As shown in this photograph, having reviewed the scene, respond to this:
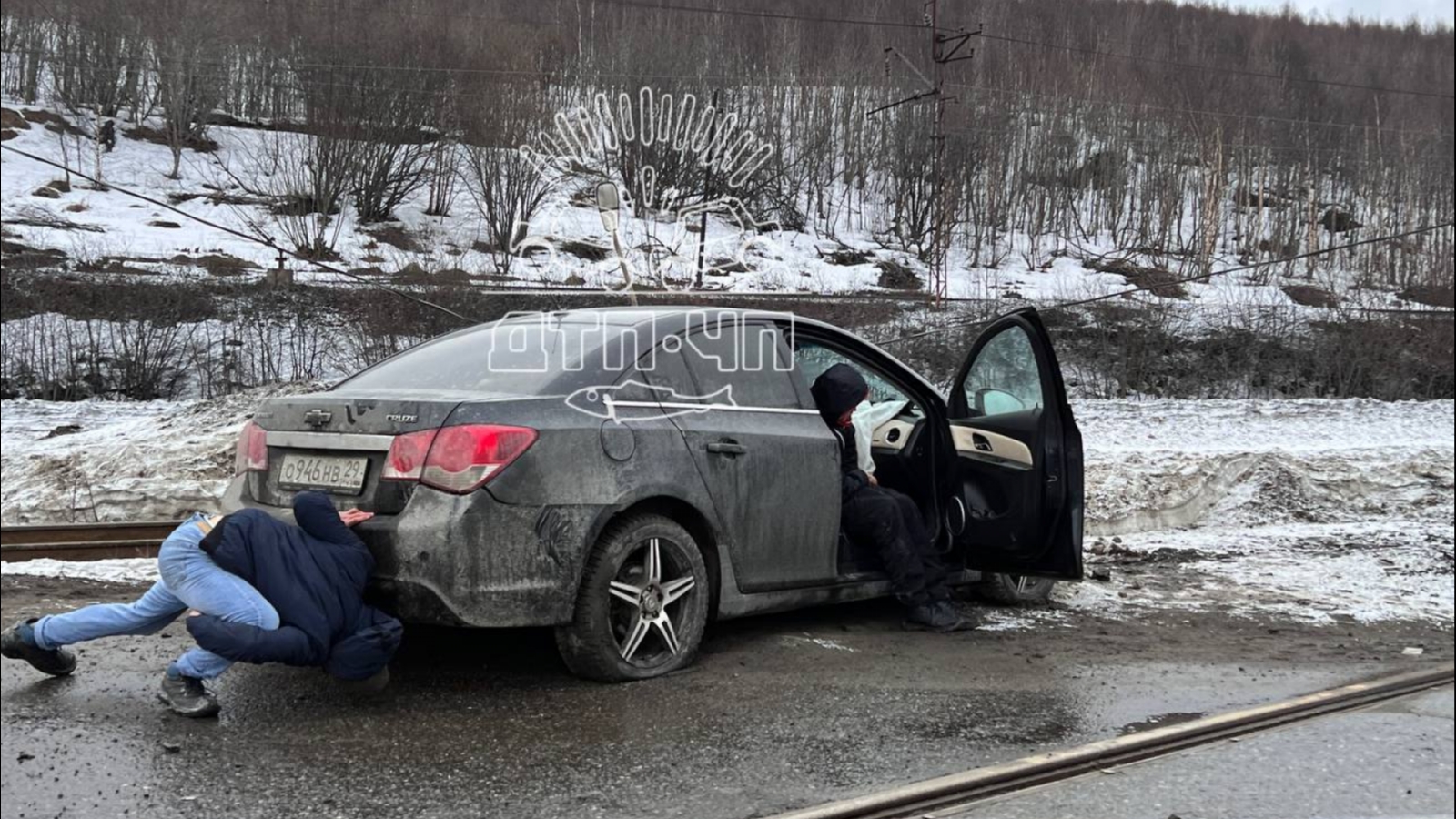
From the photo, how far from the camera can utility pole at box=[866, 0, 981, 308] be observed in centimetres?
770

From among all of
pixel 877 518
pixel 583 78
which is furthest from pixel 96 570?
pixel 583 78

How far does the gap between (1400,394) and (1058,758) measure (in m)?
17.3

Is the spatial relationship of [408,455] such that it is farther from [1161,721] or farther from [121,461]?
[121,461]

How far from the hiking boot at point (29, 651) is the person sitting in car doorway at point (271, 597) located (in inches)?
22.1

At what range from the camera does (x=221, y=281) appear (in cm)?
1538

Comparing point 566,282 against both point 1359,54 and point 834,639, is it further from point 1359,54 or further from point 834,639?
point 1359,54

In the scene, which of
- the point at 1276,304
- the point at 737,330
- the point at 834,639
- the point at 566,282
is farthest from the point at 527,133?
the point at 1276,304

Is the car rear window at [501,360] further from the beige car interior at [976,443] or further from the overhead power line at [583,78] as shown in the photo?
the overhead power line at [583,78]

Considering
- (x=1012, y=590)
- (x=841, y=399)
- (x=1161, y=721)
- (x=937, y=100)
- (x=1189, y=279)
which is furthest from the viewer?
(x=1189, y=279)

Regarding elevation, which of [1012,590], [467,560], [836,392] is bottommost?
[1012,590]

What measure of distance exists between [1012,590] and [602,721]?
3.17m

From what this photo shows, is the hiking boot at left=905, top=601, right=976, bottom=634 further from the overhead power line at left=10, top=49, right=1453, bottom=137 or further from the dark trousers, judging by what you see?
the overhead power line at left=10, top=49, right=1453, bottom=137

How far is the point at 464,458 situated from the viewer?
168 inches

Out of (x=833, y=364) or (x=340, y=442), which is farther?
(x=833, y=364)
